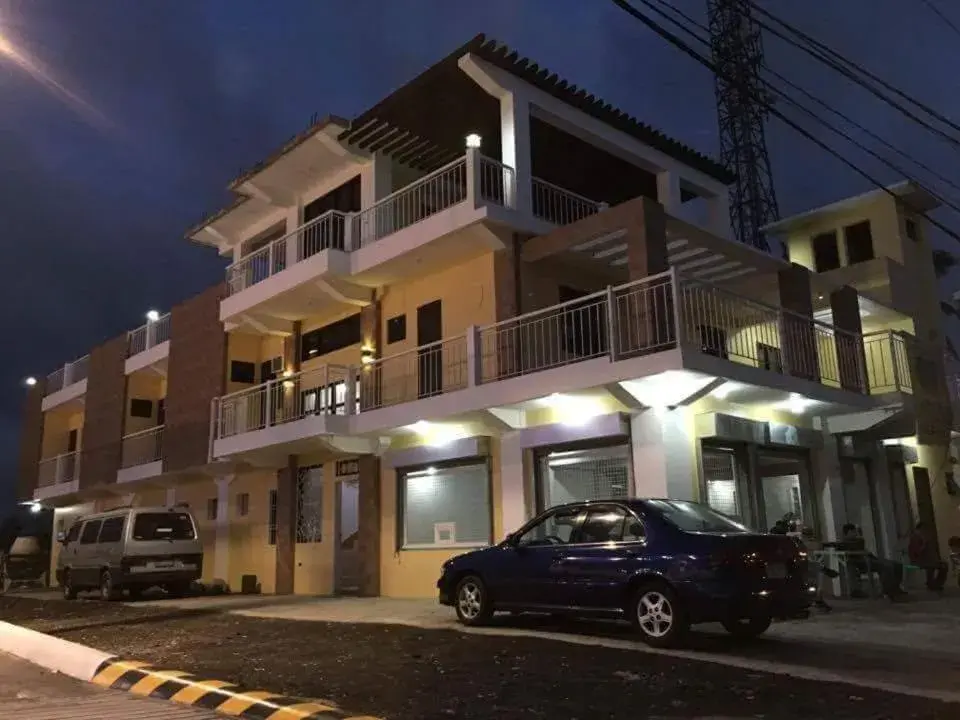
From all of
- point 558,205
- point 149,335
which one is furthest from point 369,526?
point 149,335

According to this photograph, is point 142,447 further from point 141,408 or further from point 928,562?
point 928,562

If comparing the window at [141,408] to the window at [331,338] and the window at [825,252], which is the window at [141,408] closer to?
the window at [331,338]

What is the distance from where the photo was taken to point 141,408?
25344mm

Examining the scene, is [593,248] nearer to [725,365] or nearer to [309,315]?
[725,365]

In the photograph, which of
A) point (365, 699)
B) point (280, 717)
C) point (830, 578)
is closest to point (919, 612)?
point (830, 578)

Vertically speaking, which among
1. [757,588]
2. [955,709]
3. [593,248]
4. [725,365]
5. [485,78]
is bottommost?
[955,709]

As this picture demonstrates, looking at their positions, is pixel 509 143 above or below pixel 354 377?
above

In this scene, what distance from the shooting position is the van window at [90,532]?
1781 cm

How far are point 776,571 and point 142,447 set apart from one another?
65.5ft

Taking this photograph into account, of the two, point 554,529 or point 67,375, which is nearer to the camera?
point 554,529

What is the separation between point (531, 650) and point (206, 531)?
604 inches

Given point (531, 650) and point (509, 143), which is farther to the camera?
point (509, 143)

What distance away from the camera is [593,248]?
14.6 metres

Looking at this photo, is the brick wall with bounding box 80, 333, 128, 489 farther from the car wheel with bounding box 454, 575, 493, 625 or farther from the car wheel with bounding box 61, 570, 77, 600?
the car wheel with bounding box 454, 575, 493, 625
